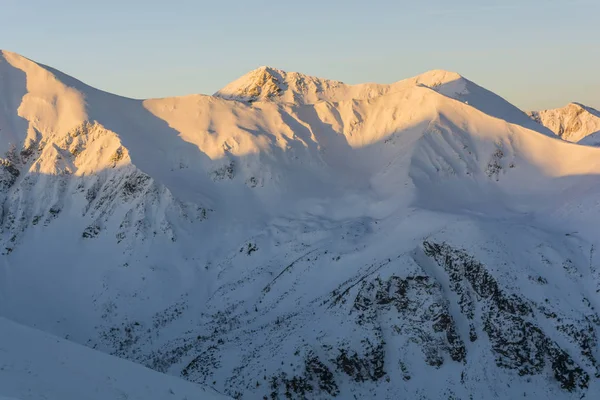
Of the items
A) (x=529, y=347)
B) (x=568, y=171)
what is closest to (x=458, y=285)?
(x=529, y=347)

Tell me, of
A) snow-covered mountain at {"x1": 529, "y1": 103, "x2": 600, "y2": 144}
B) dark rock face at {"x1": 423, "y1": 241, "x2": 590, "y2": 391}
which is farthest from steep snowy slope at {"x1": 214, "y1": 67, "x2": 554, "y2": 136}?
dark rock face at {"x1": 423, "y1": 241, "x2": 590, "y2": 391}

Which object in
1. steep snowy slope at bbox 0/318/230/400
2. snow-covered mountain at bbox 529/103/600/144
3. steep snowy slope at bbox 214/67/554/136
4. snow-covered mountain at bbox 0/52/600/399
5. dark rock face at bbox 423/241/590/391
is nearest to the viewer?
steep snowy slope at bbox 0/318/230/400

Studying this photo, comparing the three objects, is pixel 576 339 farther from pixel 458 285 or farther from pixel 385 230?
pixel 385 230

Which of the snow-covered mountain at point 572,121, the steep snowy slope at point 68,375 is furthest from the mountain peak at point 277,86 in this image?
the steep snowy slope at point 68,375

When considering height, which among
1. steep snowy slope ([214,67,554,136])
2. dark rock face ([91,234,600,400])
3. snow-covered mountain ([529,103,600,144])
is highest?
steep snowy slope ([214,67,554,136])

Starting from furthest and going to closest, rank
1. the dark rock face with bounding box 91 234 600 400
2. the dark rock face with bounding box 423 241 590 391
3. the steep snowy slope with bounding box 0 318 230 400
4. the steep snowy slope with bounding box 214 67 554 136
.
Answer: the steep snowy slope with bounding box 214 67 554 136 < the dark rock face with bounding box 91 234 600 400 < the dark rock face with bounding box 423 241 590 391 < the steep snowy slope with bounding box 0 318 230 400

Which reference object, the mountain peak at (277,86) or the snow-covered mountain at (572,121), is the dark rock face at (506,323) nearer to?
the mountain peak at (277,86)

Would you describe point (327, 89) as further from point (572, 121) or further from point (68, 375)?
point (68, 375)

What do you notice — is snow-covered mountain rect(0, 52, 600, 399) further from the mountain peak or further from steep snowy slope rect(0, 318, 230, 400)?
steep snowy slope rect(0, 318, 230, 400)
